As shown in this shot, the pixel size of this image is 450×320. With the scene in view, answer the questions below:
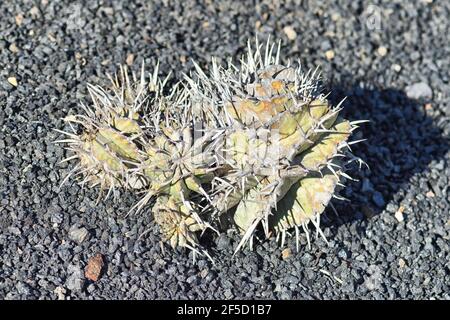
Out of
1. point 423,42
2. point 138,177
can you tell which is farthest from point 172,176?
point 423,42

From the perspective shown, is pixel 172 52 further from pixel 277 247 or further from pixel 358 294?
pixel 358 294

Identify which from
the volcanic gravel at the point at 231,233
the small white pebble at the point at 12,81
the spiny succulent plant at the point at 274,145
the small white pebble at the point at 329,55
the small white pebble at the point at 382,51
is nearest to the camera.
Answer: the spiny succulent plant at the point at 274,145

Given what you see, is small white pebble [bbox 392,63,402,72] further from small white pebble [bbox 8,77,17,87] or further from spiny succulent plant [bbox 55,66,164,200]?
small white pebble [bbox 8,77,17,87]

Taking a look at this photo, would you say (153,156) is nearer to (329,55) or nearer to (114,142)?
(114,142)

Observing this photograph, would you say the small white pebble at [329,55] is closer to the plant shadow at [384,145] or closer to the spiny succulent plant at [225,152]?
the plant shadow at [384,145]

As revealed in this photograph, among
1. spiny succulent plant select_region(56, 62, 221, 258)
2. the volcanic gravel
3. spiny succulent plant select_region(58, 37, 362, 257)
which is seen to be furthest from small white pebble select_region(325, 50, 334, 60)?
spiny succulent plant select_region(56, 62, 221, 258)

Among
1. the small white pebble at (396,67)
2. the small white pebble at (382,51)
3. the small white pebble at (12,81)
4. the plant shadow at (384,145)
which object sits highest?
the small white pebble at (12,81)

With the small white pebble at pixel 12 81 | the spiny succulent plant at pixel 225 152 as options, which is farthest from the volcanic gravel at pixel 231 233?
the spiny succulent plant at pixel 225 152
